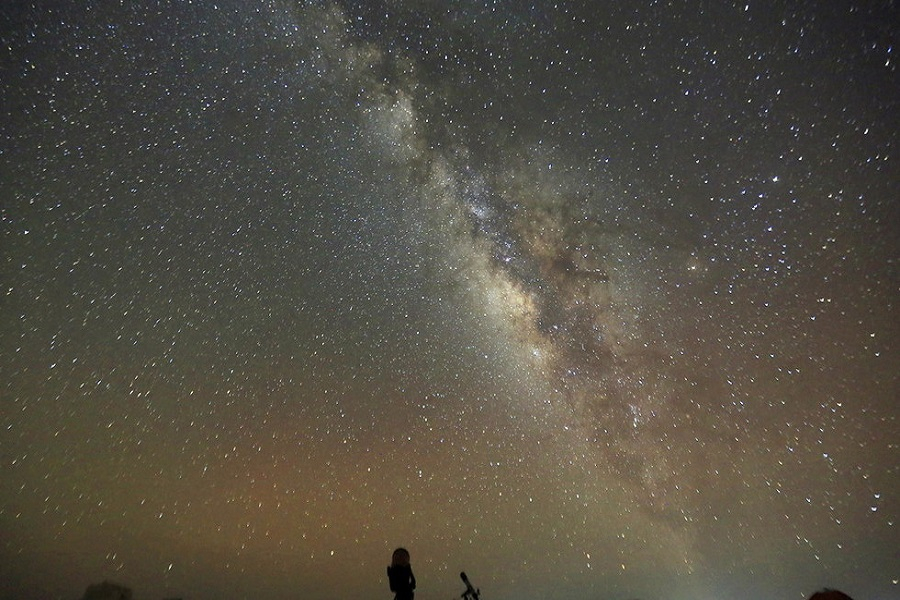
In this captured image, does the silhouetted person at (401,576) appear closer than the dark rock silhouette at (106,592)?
Yes

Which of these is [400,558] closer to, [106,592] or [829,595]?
[829,595]

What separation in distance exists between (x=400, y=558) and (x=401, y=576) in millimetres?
115

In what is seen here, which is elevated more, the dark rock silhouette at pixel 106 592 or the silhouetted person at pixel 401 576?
the dark rock silhouette at pixel 106 592

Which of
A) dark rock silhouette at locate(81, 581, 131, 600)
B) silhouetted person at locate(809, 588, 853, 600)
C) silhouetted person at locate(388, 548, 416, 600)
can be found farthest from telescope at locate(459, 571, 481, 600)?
dark rock silhouette at locate(81, 581, 131, 600)

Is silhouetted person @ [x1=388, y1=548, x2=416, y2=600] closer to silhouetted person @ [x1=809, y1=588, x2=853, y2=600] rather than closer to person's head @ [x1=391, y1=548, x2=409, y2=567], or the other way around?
person's head @ [x1=391, y1=548, x2=409, y2=567]

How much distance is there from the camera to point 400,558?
3.43 meters

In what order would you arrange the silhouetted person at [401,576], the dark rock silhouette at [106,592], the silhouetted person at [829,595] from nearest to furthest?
the silhouetted person at [401,576], the silhouetted person at [829,595], the dark rock silhouette at [106,592]

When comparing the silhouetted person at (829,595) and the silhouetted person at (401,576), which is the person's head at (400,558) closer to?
the silhouetted person at (401,576)

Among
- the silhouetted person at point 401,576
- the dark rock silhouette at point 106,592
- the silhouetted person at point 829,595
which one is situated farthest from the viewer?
the dark rock silhouette at point 106,592

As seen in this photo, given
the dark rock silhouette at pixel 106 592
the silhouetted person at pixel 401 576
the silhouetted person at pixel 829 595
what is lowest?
the silhouetted person at pixel 401 576

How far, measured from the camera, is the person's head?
340cm

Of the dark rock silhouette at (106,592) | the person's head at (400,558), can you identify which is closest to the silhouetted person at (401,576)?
the person's head at (400,558)

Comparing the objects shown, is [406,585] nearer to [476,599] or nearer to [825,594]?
[476,599]

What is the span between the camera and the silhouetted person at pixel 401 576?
3.37 m
